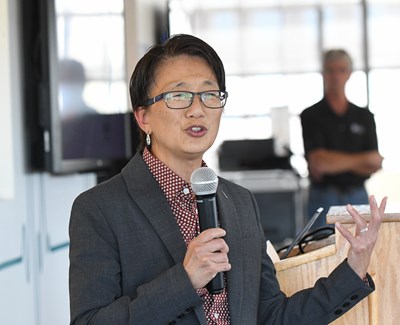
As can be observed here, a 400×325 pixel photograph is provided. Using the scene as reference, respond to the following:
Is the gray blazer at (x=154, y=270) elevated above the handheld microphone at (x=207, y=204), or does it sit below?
below

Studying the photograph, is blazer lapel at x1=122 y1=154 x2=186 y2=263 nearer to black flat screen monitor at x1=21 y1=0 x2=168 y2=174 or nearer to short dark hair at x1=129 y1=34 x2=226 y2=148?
short dark hair at x1=129 y1=34 x2=226 y2=148

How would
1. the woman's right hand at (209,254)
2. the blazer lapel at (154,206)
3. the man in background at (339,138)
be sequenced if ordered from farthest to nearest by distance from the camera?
the man in background at (339,138) → the blazer lapel at (154,206) → the woman's right hand at (209,254)

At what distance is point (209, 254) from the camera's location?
1665 mm

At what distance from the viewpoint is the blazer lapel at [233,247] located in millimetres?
1918

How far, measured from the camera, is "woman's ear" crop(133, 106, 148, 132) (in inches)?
78.7

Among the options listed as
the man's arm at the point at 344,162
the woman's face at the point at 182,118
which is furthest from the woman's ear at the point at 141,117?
the man's arm at the point at 344,162

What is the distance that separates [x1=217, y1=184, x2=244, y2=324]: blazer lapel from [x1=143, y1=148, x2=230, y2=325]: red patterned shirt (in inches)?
0.8

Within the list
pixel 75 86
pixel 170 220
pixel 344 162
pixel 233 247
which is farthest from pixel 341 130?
pixel 170 220

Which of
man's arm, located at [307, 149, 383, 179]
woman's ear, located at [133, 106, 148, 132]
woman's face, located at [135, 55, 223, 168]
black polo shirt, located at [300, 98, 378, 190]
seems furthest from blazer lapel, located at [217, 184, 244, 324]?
man's arm, located at [307, 149, 383, 179]

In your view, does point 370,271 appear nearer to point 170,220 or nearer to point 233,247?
point 233,247

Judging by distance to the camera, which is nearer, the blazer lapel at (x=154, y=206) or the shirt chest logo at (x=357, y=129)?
the blazer lapel at (x=154, y=206)

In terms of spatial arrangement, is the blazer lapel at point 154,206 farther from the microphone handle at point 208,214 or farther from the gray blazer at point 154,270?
the microphone handle at point 208,214

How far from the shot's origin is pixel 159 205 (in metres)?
1.92

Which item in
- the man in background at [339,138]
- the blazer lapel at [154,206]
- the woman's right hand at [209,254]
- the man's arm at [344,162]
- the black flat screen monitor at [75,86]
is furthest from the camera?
the man's arm at [344,162]
